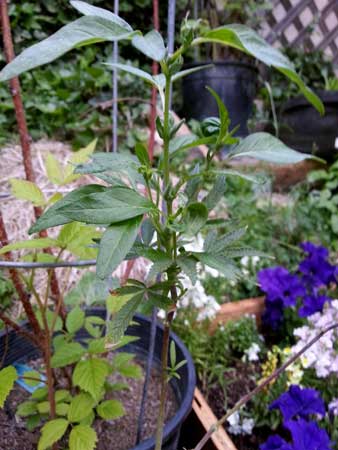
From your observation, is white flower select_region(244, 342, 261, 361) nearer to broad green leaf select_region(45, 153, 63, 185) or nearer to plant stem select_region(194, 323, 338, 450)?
plant stem select_region(194, 323, 338, 450)

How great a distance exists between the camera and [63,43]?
0.88 ft

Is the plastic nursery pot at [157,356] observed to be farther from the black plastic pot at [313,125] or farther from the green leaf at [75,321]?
the black plastic pot at [313,125]

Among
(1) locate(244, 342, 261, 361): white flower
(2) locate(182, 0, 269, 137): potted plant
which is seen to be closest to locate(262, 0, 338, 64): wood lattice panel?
(2) locate(182, 0, 269, 137): potted plant

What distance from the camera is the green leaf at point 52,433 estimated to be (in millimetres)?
602

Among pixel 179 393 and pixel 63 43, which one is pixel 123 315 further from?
pixel 179 393

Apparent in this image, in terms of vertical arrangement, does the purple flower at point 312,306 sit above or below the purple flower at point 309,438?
below

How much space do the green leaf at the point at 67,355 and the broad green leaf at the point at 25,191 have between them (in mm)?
260

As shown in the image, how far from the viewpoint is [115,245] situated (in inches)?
13.0

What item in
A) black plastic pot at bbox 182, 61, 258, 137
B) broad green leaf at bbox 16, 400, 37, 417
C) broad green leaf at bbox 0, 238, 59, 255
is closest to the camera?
broad green leaf at bbox 0, 238, 59, 255

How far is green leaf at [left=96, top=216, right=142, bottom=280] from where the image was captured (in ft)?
1.04

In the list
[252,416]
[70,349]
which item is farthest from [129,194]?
[252,416]

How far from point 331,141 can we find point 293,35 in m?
1.33

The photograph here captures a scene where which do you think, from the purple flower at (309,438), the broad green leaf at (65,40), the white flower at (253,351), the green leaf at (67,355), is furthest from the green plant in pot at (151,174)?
the white flower at (253,351)

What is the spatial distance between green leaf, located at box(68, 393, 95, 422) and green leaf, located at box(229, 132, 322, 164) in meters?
0.50
